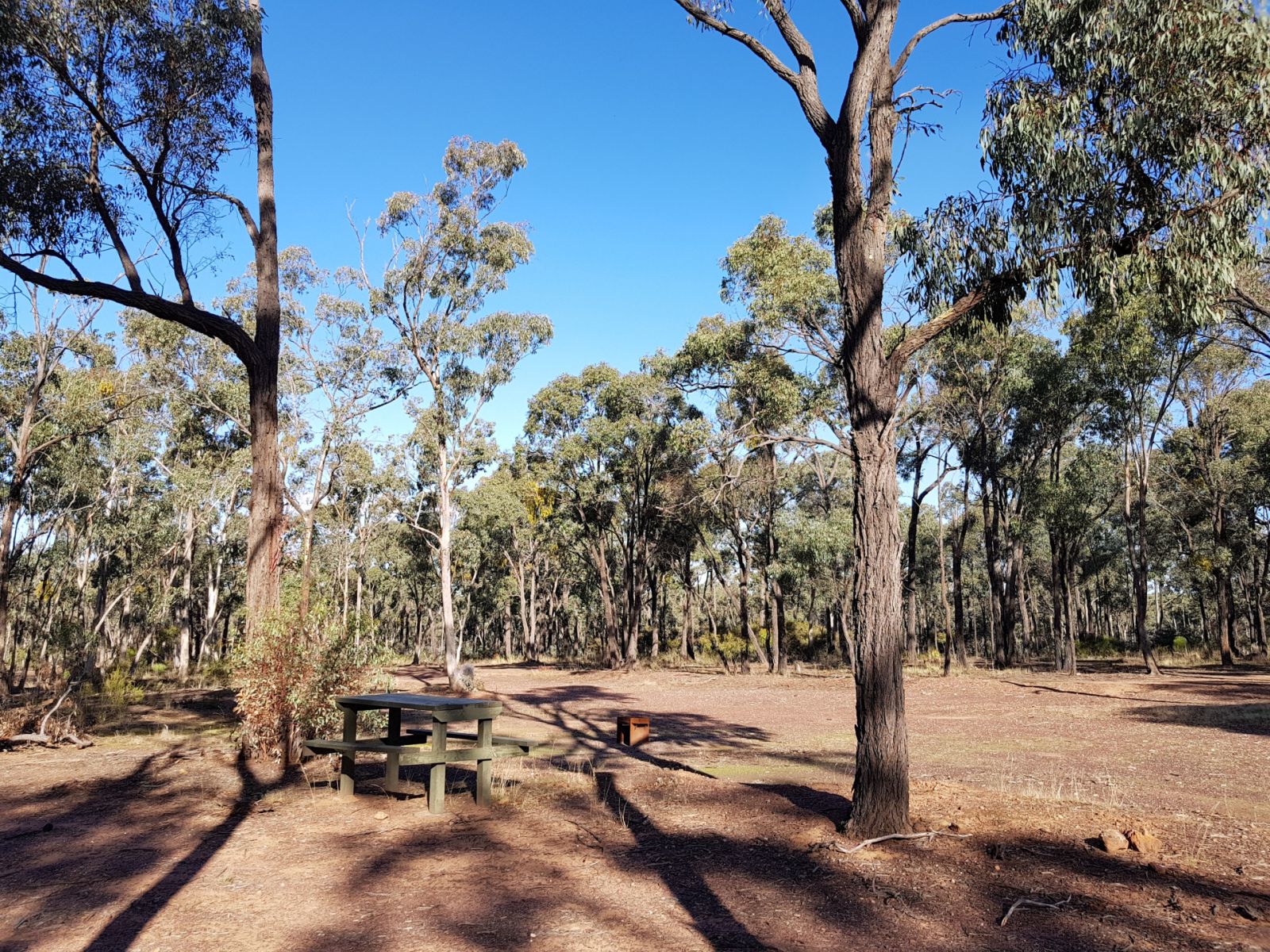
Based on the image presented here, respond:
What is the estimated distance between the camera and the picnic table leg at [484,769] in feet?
22.1

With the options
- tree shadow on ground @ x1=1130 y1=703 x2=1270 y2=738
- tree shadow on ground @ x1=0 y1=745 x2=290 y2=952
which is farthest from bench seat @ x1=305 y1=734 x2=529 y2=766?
tree shadow on ground @ x1=1130 y1=703 x2=1270 y2=738

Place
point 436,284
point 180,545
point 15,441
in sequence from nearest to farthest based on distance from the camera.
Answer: point 15,441 < point 436,284 < point 180,545

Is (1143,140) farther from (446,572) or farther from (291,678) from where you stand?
(446,572)

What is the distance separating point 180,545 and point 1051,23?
32.1m

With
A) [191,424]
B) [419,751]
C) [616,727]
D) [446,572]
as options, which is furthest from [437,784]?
[191,424]

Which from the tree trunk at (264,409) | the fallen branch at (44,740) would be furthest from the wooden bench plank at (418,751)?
the fallen branch at (44,740)

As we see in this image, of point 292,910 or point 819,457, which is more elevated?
point 819,457

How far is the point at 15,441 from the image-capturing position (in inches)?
654

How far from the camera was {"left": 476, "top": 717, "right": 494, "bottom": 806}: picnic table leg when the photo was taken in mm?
6750

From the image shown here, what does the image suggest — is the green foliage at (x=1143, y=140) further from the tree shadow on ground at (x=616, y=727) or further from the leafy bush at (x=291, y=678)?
the leafy bush at (x=291, y=678)

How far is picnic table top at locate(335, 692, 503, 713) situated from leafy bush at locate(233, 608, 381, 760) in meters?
0.85

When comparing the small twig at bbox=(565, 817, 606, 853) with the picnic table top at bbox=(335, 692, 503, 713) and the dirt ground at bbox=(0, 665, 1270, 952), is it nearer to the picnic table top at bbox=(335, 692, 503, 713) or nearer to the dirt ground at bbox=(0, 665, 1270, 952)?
the dirt ground at bbox=(0, 665, 1270, 952)

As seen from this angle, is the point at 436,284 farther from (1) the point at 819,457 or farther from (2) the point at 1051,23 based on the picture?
(2) the point at 1051,23

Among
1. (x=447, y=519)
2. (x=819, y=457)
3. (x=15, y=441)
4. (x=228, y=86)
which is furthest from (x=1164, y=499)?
(x=15, y=441)
